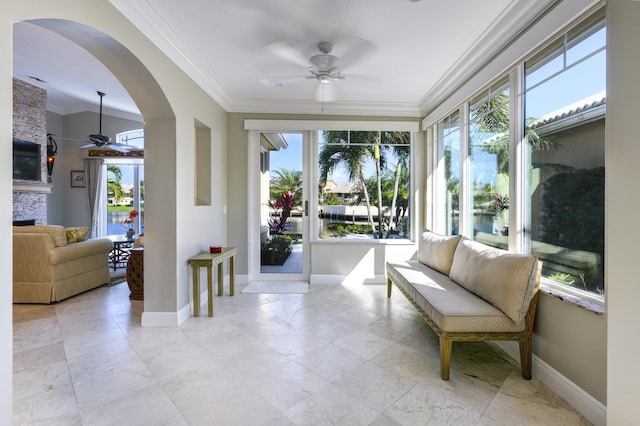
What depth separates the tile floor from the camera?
172 cm

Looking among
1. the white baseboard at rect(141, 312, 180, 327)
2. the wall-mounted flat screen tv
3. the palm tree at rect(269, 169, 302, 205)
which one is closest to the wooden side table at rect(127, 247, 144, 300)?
the white baseboard at rect(141, 312, 180, 327)

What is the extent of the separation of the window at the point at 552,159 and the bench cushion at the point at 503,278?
253mm

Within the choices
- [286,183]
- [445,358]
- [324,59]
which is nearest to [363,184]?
[286,183]

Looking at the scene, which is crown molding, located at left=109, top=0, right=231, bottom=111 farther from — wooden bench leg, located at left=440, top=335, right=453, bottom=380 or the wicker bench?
wooden bench leg, located at left=440, top=335, right=453, bottom=380

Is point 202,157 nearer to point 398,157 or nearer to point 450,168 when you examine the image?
point 398,157

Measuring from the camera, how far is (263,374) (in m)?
2.12

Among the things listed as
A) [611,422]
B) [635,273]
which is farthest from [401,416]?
[635,273]

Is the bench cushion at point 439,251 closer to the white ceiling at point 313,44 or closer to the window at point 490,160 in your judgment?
the window at point 490,160

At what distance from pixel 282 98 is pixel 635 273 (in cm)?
399

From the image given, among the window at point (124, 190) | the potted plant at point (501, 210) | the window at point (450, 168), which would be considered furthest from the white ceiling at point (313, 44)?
the window at point (124, 190)

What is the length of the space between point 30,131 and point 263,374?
6.52 metres

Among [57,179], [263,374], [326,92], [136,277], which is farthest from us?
[57,179]

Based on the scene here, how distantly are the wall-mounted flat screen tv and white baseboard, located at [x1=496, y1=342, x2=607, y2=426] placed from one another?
772 centimetres

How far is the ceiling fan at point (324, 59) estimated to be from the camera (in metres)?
2.65
